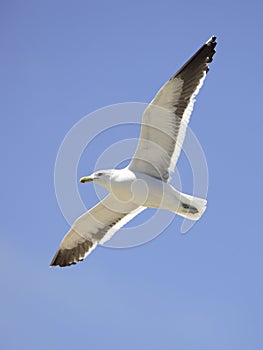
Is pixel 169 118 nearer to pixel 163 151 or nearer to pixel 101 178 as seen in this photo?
pixel 163 151

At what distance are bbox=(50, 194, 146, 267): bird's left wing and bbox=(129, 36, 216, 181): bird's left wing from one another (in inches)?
48.6

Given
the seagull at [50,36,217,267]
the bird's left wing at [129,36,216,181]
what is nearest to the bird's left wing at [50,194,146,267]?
the seagull at [50,36,217,267]

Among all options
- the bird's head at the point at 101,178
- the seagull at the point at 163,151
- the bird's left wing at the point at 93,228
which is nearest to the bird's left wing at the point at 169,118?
the seagull at the point at 163,151

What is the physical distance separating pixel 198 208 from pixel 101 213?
2.54 m

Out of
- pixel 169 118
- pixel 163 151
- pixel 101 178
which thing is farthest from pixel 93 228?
pixel 169 118

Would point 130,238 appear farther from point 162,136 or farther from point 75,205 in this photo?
point 162,136

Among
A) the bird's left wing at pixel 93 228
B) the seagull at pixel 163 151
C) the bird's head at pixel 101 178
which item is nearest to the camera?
the seagull at pixel 163 151

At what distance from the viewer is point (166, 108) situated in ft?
50.0

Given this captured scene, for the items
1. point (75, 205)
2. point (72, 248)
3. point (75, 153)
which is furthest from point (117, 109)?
point (72, 248)

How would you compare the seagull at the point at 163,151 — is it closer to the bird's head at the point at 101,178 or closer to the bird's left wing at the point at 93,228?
the bird's head at the point at 101,178

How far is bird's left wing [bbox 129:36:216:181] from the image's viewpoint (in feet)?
49.8

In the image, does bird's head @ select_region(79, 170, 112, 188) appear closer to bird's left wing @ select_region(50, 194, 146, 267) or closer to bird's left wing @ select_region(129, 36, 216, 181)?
bird's left wing @ select_region(129, 36, 216, 181)

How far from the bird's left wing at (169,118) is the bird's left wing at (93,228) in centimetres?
123

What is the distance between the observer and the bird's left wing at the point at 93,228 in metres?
16.7
